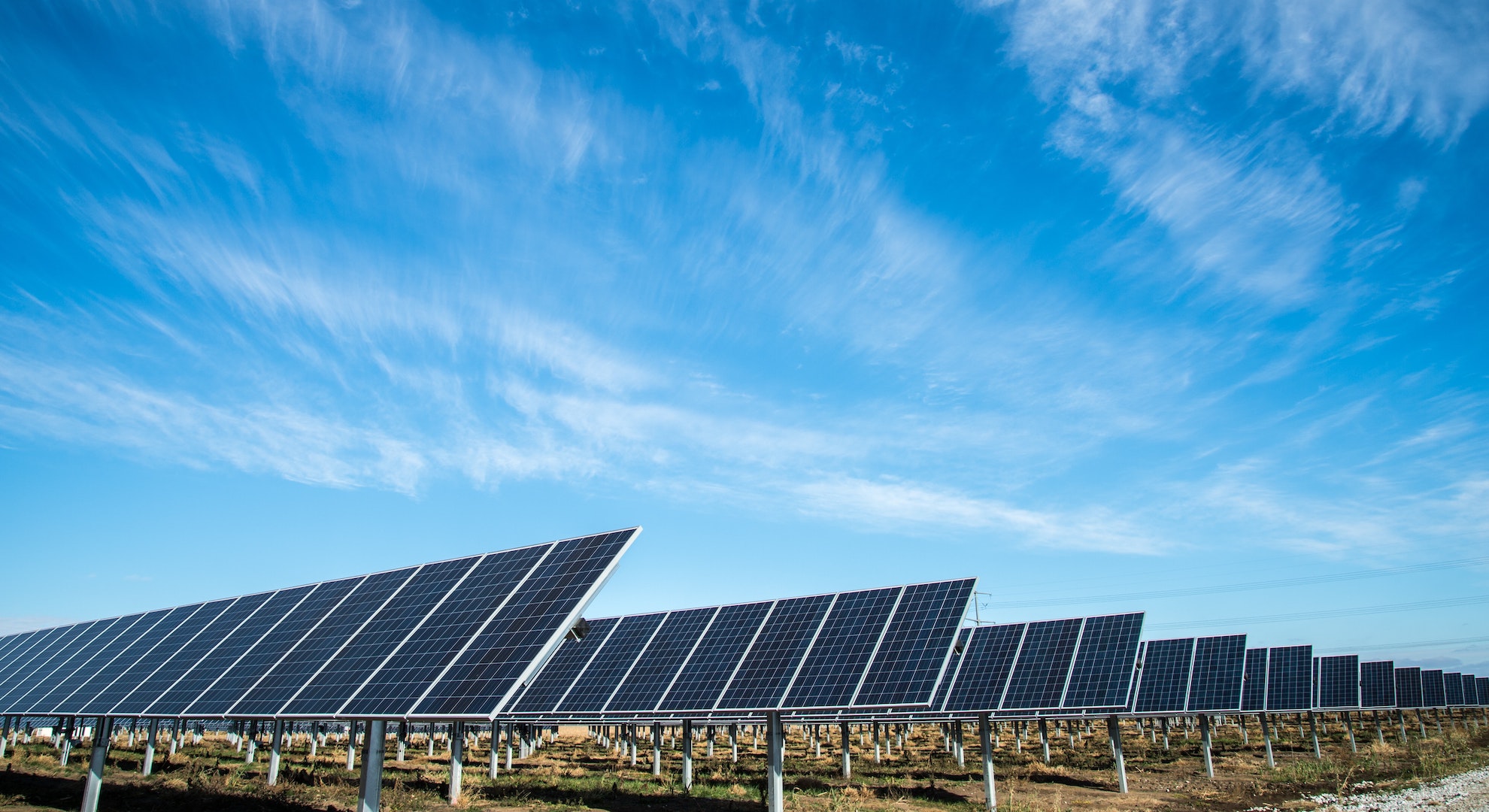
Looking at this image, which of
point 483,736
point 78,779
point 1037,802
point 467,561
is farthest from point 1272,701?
point 483,736

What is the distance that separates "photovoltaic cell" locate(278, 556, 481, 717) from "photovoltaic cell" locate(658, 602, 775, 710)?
747 centimetres

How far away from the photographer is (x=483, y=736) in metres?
83.5

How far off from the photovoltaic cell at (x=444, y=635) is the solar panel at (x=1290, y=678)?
39.4 m

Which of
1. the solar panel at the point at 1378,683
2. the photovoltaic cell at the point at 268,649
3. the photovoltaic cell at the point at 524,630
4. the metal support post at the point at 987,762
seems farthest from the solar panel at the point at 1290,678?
the photovoltaic cell at the point at 268,649

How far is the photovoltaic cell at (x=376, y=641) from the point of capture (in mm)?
17156

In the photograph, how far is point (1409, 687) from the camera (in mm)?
59719

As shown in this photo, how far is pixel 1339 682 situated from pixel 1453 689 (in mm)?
30581

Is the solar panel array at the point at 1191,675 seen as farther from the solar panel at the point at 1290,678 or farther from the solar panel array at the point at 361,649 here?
the solar panel array at the point at 361,649

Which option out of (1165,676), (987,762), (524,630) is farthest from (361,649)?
(1165,676)

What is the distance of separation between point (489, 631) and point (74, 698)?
55.1 ft

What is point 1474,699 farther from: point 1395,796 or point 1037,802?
point 1037,802

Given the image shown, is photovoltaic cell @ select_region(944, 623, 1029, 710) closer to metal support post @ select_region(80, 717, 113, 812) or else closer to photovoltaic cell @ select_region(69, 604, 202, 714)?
metal support post @ select_region(80, 717, 113, 812)

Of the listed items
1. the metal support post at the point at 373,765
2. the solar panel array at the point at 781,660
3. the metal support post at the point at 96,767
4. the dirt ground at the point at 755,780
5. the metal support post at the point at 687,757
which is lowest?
the dirt ground at the point at 755,780

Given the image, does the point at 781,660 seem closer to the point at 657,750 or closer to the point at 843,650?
the point at 843,650
